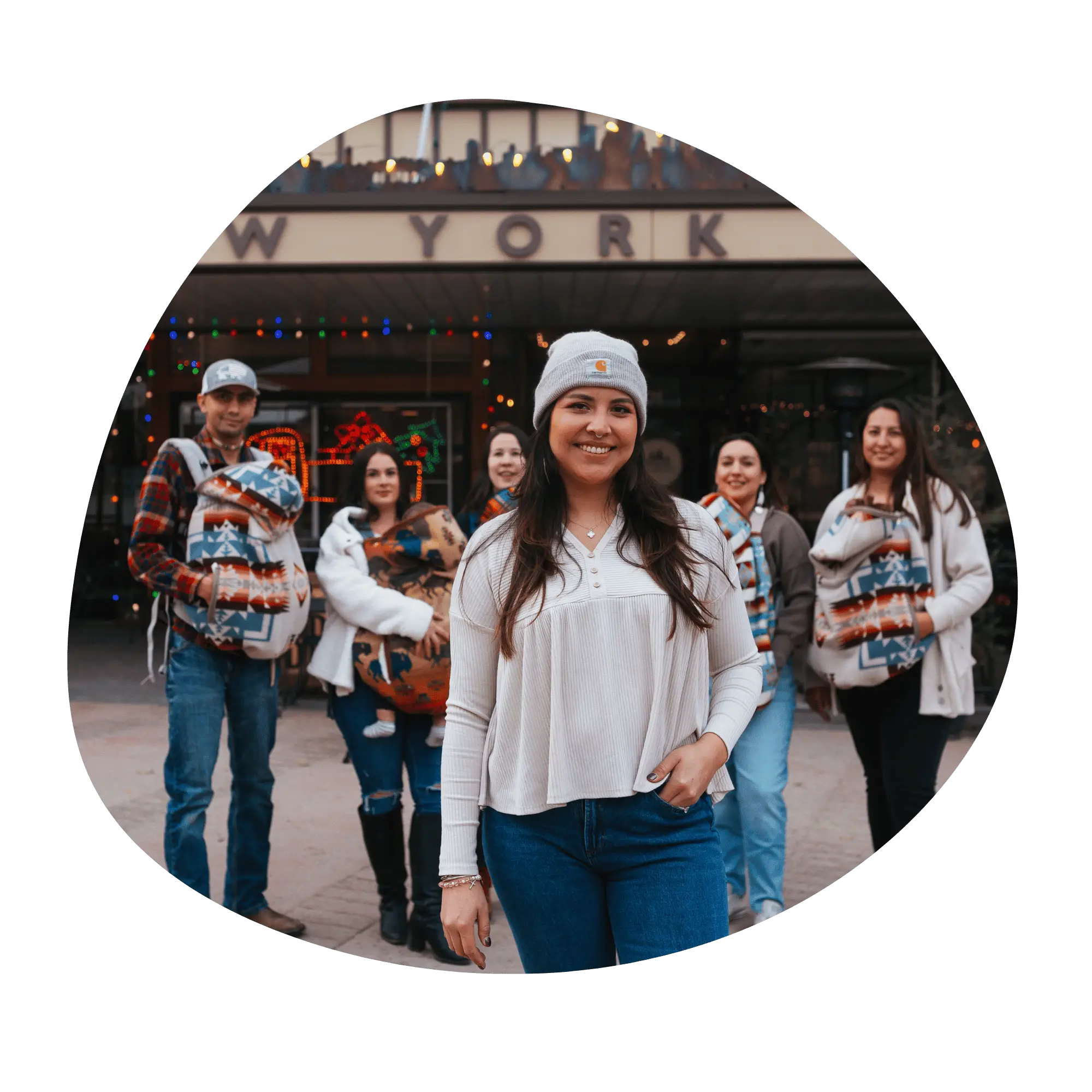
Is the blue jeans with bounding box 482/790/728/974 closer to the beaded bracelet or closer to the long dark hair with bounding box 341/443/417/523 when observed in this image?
the beaded bracelet

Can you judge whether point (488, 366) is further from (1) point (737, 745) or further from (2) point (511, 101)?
(2) point (511, 101)

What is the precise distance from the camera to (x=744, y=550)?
9.44 feet

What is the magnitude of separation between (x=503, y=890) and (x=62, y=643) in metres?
0.93

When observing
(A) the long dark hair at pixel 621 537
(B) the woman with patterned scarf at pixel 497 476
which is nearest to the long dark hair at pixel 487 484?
(B) the woman with patterned scarf at pixel 497 476

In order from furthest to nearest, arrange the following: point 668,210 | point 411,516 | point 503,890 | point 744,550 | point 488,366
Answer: point 488,366, point 411,516, point 744,550, point 668,210, point 503,890

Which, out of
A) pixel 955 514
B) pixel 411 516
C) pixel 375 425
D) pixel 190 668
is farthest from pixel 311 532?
pixel 955 514

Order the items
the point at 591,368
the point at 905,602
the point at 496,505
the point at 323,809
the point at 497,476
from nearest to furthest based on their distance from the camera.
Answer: the point at 591,368, the point at 905,602, the point at 496,505, the point at 497,476, the point at 323,809

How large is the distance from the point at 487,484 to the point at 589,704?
71.9 inches

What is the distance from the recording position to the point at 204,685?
2891 millimetres

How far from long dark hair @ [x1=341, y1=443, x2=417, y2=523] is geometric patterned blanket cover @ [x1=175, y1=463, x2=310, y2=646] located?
14.5 inches

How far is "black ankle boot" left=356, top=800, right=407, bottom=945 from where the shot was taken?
3.14 meters

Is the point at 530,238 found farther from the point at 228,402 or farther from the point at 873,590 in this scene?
the point at 873,590

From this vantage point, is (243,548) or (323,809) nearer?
(243,548)

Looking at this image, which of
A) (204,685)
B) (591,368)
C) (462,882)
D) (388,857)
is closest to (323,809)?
(388,857)
